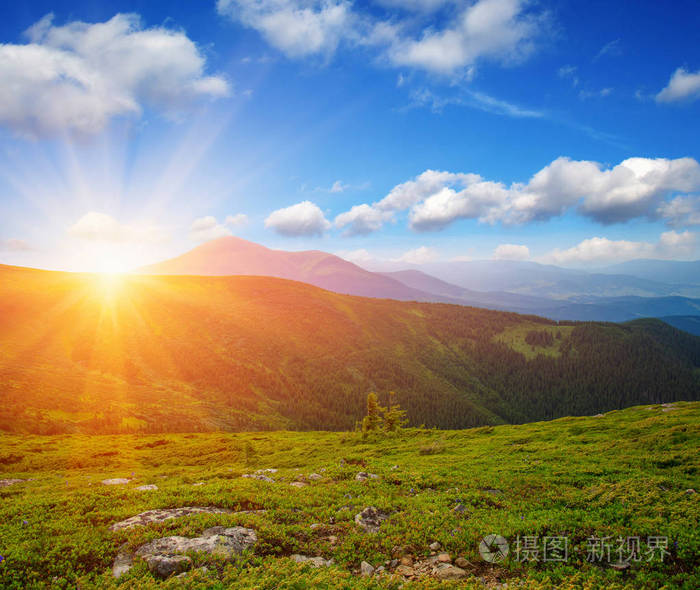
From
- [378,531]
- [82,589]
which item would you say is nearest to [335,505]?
[378,531]

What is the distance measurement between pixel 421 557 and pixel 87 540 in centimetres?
1215

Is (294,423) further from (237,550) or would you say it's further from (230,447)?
(237,550)

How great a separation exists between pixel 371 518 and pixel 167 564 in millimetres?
8162

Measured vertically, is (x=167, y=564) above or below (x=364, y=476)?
above

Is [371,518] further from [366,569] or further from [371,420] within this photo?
[371,420]

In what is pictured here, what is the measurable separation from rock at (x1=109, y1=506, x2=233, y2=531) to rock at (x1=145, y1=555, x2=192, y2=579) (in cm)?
300

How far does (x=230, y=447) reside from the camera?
1874 inches

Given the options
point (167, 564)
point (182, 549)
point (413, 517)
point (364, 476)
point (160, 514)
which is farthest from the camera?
point (364, 476)

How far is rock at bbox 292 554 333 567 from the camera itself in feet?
36.0

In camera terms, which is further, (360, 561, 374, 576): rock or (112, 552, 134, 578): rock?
(360, 561, 374, 576): rock

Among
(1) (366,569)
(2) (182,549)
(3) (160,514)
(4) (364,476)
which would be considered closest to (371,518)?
(1) (366,569)

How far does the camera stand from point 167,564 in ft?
33.0

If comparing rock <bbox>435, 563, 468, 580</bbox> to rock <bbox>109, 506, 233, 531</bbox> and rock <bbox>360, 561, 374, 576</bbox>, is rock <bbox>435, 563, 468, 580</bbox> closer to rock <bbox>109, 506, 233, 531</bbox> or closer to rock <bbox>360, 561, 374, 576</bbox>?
rock <bbox>360, 561, 374, 576</bbox>

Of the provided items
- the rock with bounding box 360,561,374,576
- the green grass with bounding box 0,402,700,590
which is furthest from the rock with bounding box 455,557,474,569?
the rock with bounding box 360,561,374,576
